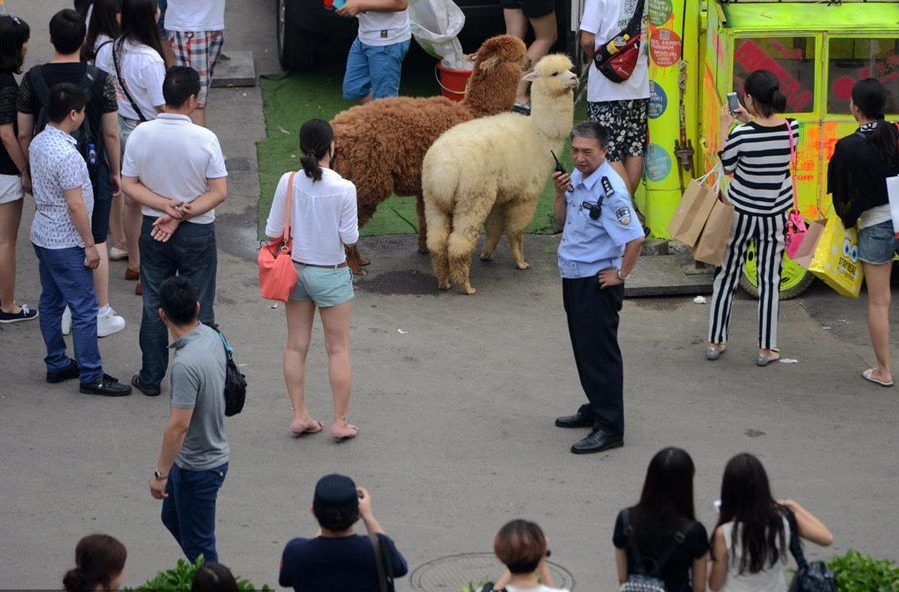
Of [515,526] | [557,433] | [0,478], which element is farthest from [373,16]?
[515,526]

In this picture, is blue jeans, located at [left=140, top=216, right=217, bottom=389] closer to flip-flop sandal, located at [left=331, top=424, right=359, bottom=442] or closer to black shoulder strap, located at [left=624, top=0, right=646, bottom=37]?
flip-flop sandal, located at [left=331, top=424, right=359, bottom=442]

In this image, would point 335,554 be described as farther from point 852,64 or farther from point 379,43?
point 379,43

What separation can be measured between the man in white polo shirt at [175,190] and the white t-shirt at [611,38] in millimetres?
3204

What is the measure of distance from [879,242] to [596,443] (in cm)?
198

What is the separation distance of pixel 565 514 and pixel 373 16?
17.0ft

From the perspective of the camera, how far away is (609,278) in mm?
6336

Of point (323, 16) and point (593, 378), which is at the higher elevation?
point (323, 16)

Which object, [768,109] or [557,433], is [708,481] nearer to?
[557,433]

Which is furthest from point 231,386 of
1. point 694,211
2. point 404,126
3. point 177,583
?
point 404,126

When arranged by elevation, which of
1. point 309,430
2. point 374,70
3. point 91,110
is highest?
point 91,110

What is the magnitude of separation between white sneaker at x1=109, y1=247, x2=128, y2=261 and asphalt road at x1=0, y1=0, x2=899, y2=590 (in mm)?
76

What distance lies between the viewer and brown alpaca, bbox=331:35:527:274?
28.2 feet

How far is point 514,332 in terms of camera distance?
813 cm

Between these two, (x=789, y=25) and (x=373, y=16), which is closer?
(x=789, y=25)
